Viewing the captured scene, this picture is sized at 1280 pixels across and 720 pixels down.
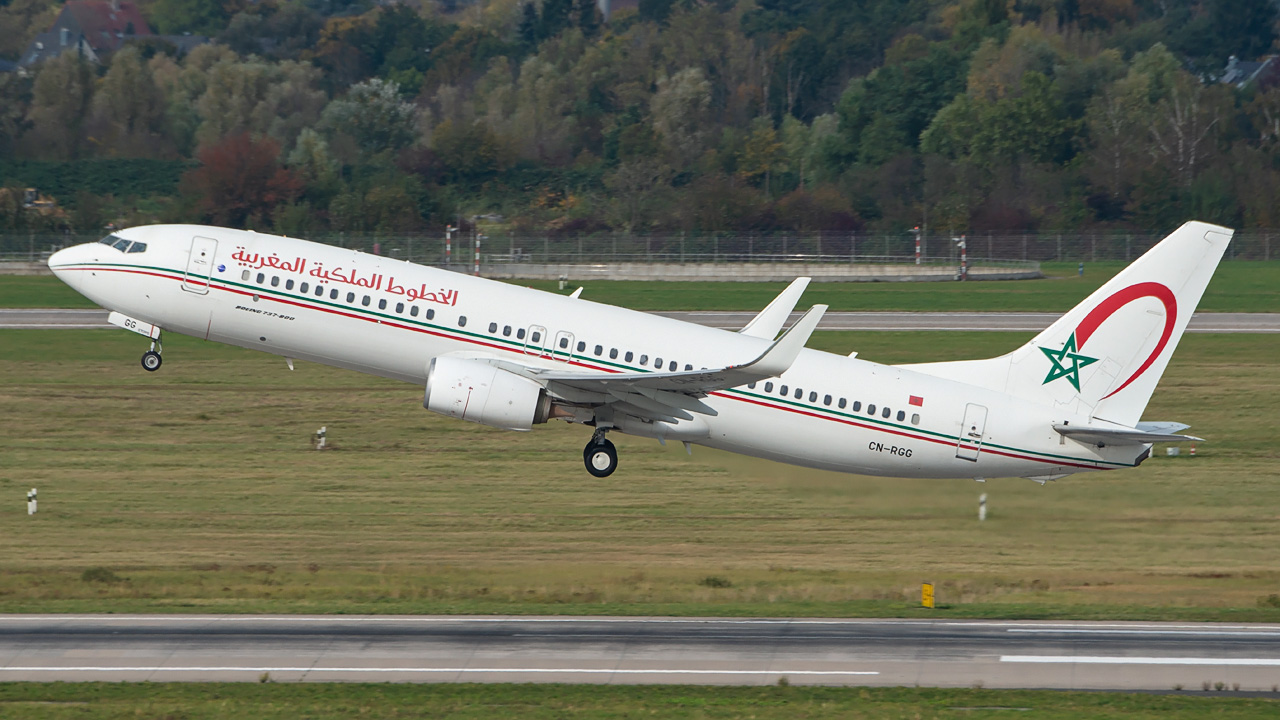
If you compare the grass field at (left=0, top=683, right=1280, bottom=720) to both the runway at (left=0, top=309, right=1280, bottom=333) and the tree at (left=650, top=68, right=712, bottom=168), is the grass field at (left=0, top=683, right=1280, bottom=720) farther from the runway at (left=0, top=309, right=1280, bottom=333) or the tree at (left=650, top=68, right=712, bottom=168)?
the tree at (left=650, top=68, right=712, bottom=168)

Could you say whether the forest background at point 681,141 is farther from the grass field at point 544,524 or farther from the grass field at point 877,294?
the grass field at point 544,524

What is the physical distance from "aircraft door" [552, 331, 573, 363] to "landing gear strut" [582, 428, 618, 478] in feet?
8.74

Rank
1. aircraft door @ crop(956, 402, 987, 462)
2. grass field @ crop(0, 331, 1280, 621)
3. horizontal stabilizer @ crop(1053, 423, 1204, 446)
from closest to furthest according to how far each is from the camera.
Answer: horizontal stabilizer @ crop(1053, 423, 1204, 446) → aircraft door @ crop(956, 402, 987, 462) → grass field @ crop(0, 331, 1280, 621)

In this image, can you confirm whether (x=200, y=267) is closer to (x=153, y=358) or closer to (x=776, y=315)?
(x=153, y=358)

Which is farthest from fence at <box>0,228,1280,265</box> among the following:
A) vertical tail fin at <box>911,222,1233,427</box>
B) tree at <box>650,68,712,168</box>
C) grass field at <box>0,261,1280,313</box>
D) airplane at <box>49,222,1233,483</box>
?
vertical tail fin at <box>911,222,1233,427</box>

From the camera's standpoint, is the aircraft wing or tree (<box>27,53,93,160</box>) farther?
tree (<box>27,53,93,160</box>)

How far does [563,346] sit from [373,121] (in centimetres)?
11061

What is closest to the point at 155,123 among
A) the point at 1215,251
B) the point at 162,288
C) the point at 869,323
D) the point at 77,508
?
the point at 869,323

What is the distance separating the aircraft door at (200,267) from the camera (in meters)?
39.2

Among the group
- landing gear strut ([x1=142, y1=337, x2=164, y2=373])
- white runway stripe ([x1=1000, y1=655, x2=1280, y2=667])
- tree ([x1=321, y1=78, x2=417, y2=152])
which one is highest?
tree ([x1=321, y1=78, x2=417, y2=152])

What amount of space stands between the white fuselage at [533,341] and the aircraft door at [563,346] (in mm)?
36

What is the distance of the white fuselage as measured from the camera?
38.7 meters

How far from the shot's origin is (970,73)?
154m

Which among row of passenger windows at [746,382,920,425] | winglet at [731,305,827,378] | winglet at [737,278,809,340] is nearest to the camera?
winglet at [731,305,827,378]
